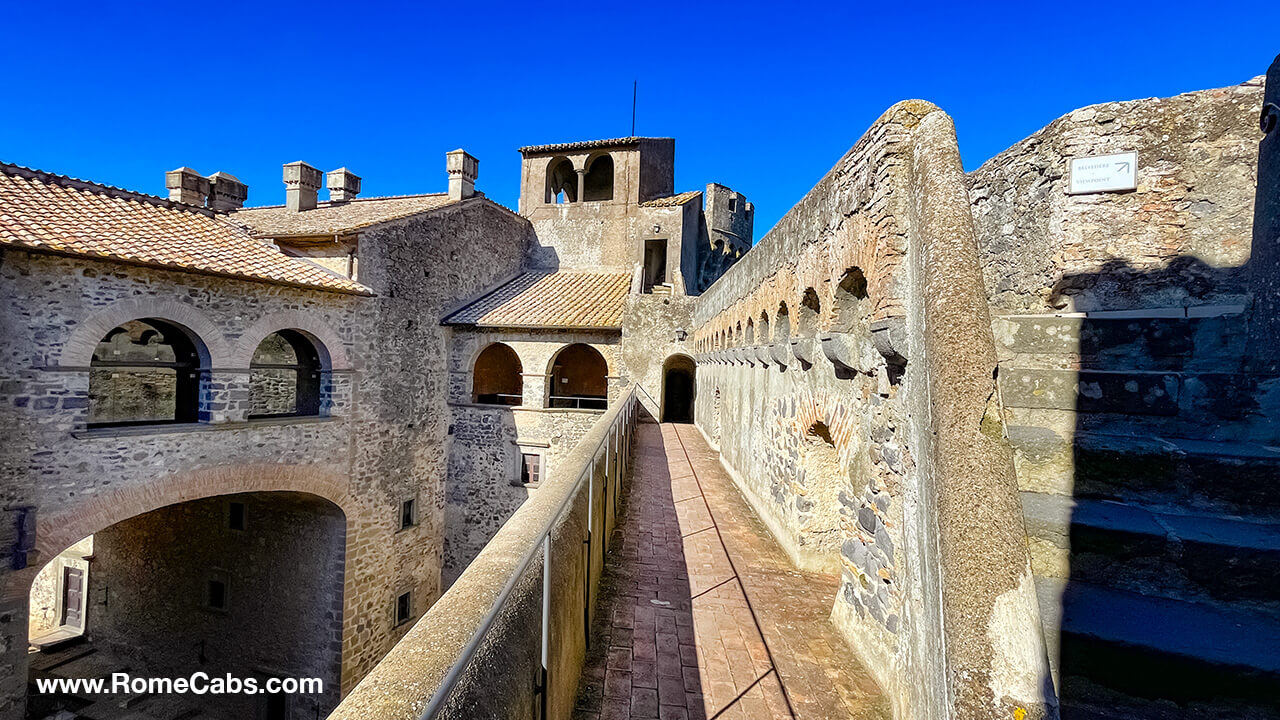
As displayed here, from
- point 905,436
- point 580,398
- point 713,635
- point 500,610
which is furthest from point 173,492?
point 905,436

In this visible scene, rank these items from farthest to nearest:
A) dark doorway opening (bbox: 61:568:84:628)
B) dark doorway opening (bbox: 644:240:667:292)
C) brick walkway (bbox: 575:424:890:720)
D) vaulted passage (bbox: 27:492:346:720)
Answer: dark doorway opening (bbox: 644:240:667:292) < dark doorway opening (bbox: 61:568:84:628) < vaulted passage (bbox: 27:492:346:720) < brick walkway (bbox: 575:424:890:720)

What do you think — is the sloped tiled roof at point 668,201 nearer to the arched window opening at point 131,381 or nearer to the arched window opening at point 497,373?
the arched window opening at point 497,373

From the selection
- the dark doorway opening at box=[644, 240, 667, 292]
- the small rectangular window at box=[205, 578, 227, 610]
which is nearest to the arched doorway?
the dark doorway opening at box=[644, 240, 667, 292]

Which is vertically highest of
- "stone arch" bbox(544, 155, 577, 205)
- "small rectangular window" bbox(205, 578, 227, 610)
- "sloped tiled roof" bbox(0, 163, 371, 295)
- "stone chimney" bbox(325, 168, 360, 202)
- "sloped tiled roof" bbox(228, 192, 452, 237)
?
"stone arch" bbox(544, 155, 577, 205)

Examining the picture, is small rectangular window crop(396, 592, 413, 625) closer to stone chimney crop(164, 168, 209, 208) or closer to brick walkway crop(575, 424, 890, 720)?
brick walkway crop(575, 424, 890, 720)

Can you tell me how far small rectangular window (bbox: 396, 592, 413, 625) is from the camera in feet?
46.5

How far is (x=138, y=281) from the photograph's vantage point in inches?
342

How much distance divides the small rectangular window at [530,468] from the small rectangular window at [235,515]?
256 inches

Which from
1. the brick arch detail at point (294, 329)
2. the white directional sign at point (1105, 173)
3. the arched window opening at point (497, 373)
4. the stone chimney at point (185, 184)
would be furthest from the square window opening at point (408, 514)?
the white directional sign at point (1105, 173)

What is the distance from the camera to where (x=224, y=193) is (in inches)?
646

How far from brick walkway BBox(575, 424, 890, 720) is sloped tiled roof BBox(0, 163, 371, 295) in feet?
28.1

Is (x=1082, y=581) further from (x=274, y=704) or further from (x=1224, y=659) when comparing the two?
(x=274, y=704)

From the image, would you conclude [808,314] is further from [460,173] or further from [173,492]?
[460,173]

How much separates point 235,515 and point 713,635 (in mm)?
13609
